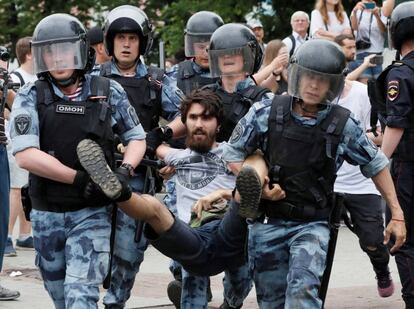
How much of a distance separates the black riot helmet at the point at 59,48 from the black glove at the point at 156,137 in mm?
1105

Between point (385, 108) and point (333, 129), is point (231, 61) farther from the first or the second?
point (333, 129)

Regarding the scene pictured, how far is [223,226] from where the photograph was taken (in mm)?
6938

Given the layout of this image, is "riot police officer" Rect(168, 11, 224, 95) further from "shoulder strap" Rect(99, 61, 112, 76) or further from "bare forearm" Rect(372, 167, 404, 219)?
"bare forearm" Rect(372, 167, 404, 219)

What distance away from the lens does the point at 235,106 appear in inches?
305

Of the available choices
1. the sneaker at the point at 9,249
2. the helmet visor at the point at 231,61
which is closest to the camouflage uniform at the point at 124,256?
the helmet visor at the point at 231,61

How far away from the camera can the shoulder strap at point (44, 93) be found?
6637mm

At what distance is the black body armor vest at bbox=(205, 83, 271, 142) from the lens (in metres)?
7.72

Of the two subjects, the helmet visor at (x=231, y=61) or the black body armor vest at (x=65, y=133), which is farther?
the helmet visor at (x=231, y=61)

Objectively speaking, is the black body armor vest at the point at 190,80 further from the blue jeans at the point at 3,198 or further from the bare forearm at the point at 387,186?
the bare forearm at the point at 387,186

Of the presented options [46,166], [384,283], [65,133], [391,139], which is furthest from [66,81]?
[384,283]

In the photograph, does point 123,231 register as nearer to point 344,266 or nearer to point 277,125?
point 277,125

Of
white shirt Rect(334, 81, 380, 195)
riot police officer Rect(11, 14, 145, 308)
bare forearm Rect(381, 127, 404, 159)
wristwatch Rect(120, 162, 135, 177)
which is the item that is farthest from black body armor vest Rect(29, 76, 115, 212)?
white shirt Rect(334, 81, 380, 195)

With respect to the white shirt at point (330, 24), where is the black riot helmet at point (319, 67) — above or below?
above

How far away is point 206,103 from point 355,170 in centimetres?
209
